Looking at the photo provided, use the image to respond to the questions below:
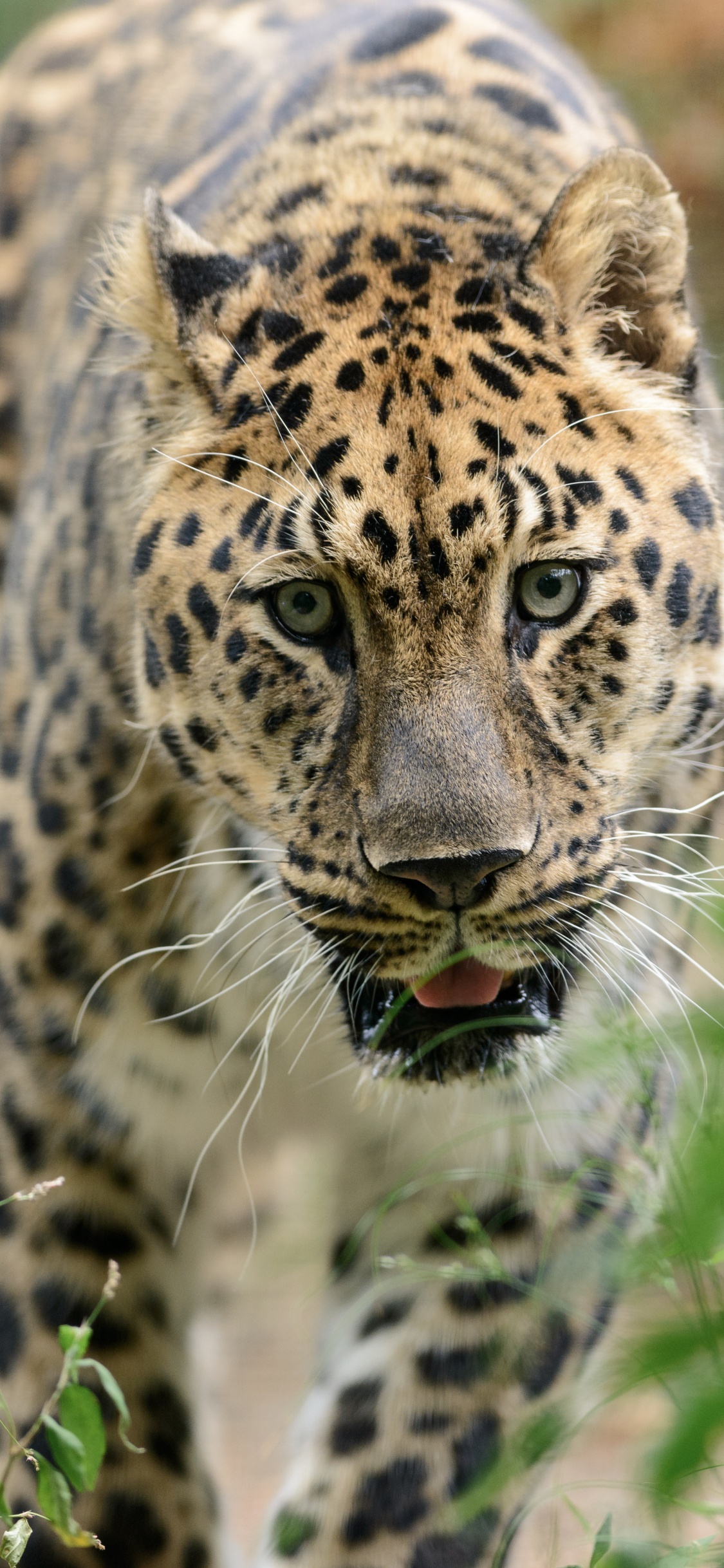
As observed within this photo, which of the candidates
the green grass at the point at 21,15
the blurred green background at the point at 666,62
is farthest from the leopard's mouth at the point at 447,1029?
the green grass at the point at 21,15

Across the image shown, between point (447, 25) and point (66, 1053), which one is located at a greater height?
point (447, 25)

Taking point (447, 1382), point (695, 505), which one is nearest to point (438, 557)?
point (695, 505)

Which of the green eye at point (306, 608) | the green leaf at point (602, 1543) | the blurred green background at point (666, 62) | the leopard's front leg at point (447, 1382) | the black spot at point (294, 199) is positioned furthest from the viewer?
the blurred green background at point (666, 62)

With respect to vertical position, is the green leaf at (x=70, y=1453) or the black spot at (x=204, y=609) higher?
the black spot at (x=204, y=609)

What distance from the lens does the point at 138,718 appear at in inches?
185

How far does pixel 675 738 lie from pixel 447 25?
7.52ft

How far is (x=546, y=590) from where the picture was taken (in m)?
4.00

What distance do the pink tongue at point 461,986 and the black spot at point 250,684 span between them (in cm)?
71

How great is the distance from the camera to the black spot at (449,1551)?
16.6 feet

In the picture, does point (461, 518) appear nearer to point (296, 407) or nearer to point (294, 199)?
point (296, 407)

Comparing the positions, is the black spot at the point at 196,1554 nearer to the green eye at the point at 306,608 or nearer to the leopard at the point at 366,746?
the leopard at the point at 366,746

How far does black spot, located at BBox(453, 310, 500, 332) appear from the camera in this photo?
164 inches

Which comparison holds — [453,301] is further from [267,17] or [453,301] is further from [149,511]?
[267,17]

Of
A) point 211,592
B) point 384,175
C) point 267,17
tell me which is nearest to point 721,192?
point 267,17
